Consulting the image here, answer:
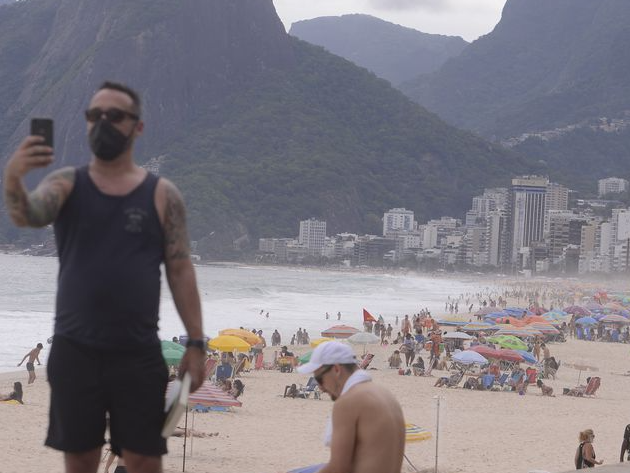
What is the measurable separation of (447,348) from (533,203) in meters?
132

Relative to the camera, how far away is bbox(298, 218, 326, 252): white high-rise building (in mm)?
132250

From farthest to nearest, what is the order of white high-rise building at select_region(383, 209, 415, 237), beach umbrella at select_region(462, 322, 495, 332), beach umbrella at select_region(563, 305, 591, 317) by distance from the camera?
white high-rise building at select_region(383, 209, 415, 237) < beach umbrella at select_region(563, 305, 591, 317) < beach umbrella at select_region(462, 322, 495, 332)

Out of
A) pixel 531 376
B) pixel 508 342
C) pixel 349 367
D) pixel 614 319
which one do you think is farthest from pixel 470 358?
pixel 614 319

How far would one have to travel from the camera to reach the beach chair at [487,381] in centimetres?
1731

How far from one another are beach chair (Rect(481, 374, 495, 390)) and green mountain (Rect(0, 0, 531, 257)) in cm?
11279

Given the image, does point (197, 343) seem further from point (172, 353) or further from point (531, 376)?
point (531, 376)

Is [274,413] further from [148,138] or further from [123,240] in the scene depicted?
[148,138]

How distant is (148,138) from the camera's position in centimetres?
14600

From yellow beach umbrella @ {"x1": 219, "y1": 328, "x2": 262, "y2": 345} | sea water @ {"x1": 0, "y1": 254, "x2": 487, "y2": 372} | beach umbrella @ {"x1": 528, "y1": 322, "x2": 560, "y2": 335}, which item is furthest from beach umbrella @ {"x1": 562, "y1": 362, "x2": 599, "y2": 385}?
sea water @ {"x1": 0, "y1": 254, "x2": 487, "y2": 372}

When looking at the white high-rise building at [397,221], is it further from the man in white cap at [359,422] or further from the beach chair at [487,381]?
the man in white cap at [359,422]

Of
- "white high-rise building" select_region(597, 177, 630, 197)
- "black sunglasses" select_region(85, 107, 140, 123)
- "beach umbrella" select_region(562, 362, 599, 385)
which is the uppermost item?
"white high-rise building" select_region(597, 177, 630, 197)

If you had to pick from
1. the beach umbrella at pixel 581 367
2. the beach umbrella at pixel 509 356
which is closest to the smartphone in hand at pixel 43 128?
the beach umbrella at pixel 509 356

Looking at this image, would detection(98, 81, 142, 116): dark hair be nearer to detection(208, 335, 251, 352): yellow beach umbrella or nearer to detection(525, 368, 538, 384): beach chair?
detection(208, 335, 251, 352): yellow beach umbrella

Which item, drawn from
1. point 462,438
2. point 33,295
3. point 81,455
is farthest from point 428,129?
point 81,455
